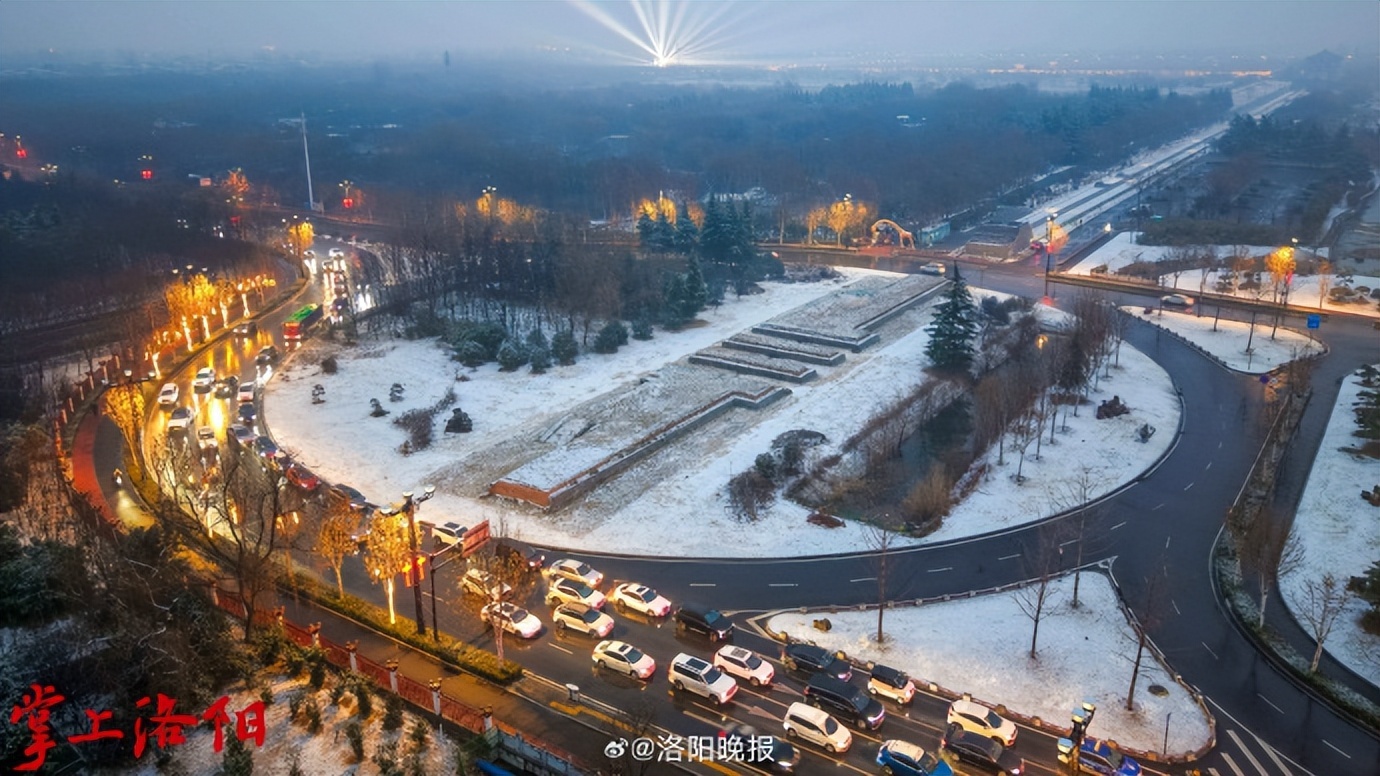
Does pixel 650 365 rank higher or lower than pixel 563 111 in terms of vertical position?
lower

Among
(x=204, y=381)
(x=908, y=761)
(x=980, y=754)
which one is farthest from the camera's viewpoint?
(x=204, y=381)

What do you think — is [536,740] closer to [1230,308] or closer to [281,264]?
[1230,308]

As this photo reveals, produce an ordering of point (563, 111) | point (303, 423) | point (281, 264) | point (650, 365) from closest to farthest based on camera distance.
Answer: point (303, 423)
point (650, 365)
point (281, 264)
point (563, 111)

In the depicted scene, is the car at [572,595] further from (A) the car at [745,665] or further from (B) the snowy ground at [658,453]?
(A) the car at [745,665]

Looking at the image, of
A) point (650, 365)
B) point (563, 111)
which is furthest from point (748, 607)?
point (563, 111)

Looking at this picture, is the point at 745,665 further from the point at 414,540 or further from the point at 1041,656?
the point at 414,540

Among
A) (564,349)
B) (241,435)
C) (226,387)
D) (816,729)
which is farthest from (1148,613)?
(226,387)

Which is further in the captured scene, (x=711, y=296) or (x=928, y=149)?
(x=928, y=149)
